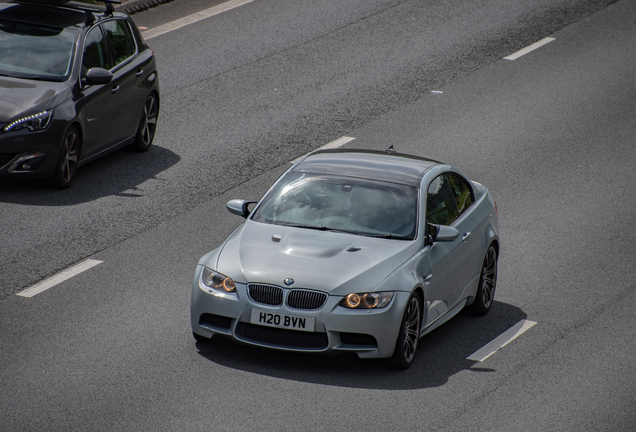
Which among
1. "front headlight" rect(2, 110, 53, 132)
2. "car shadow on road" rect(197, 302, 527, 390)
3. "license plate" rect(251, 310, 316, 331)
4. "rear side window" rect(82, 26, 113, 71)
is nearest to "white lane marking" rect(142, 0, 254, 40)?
"rear side window" rect(82, 26, 113, 71)

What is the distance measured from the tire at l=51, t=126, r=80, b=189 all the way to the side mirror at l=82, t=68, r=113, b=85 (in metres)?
0.63

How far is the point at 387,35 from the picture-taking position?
19516 millimetres

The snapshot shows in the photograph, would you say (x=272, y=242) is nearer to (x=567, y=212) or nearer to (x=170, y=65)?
(x=567, y=212)

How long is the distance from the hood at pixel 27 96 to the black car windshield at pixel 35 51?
18 centimetres

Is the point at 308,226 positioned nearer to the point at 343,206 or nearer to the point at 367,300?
the point at 343,206

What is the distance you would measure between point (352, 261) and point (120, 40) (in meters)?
7.14

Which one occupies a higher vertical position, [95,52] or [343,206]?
[95,52]

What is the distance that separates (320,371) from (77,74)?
6.27m

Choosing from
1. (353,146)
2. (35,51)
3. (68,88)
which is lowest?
(353,146)

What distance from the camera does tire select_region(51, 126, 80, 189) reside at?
1176 cm

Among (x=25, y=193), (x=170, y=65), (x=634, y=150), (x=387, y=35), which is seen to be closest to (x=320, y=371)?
(x=25, y=193)

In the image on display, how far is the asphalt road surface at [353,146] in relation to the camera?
702 cm

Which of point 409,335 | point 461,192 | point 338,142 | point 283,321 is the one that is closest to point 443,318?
point 409,335

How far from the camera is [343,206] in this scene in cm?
838
